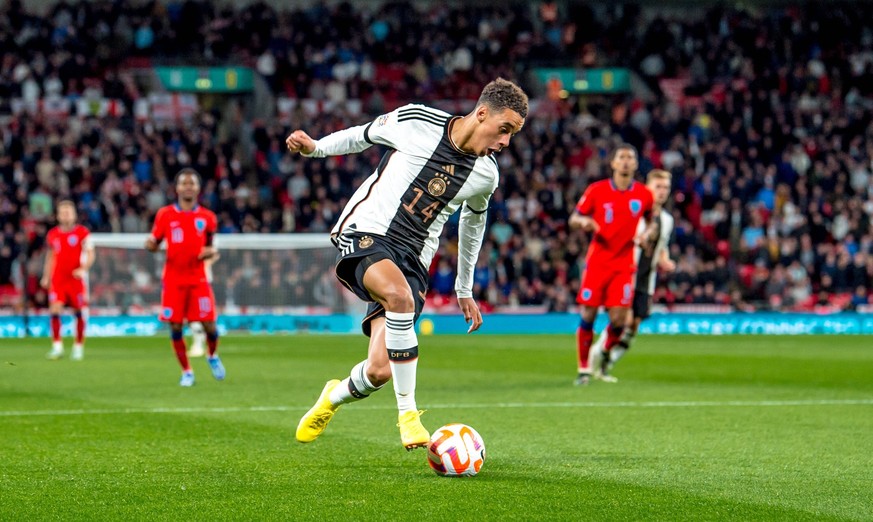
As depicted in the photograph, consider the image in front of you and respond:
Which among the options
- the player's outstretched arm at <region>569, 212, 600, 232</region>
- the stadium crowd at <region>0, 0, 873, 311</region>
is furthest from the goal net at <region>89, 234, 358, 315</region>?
the player's outstretched arm at <region>569, 212, 600, 232</region>

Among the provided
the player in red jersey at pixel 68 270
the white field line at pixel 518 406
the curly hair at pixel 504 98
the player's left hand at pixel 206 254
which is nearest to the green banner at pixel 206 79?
the player in red jersey at pixel 68 270

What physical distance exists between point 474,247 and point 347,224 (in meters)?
0.83

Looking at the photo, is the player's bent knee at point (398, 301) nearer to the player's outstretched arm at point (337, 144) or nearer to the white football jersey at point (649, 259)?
the player's outstretched arm at point (337, 144)

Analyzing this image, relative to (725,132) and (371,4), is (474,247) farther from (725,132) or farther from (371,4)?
(371,4)

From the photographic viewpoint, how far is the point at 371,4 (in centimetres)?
3369

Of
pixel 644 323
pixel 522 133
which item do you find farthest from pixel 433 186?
pixel 522 133

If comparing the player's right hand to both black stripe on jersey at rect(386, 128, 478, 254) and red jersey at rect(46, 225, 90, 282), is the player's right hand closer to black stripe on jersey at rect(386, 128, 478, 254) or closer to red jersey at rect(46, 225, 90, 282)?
black stripe on jersey at rect(386, 128, 478, 254)

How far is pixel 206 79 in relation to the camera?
30688 millimetres

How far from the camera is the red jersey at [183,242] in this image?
40.7ft

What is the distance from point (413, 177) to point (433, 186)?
0.39 feet

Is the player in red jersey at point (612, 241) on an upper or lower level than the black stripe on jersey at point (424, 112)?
lower

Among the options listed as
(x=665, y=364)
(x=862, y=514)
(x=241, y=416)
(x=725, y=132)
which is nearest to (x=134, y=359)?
(x=665, y=364)

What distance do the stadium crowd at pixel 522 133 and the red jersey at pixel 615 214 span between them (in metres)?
12.9

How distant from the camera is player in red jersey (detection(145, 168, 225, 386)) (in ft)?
40.5
